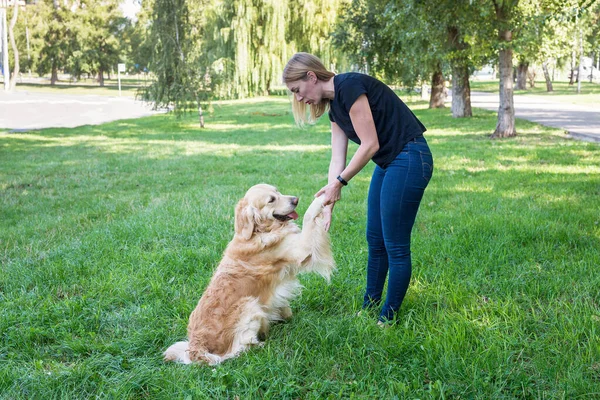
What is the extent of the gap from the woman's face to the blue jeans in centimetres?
73

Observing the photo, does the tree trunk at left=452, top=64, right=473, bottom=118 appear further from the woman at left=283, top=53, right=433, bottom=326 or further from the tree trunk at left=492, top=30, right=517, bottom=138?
the woman at left=283, top=53, right=433, bottom=326

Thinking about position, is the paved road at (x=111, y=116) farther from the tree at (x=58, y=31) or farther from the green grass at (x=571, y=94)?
the tree at (x=58, y=31)

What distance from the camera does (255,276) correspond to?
3.85 m

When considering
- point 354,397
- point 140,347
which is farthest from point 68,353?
point 354,397

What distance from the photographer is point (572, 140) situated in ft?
45.2

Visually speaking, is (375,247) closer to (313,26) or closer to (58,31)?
(313,26)

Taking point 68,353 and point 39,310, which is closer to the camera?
point 68,353

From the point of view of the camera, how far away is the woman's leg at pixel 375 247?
3.91 meters

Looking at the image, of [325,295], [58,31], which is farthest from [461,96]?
[58,31]

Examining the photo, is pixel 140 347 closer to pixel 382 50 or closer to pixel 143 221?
pixel 143 221

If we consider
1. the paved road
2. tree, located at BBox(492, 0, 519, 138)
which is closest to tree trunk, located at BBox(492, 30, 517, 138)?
tree, located at BBox(492, 0, 519, 138)

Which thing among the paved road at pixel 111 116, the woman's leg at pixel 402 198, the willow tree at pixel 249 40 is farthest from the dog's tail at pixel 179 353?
the willow tree at pixel 249 40

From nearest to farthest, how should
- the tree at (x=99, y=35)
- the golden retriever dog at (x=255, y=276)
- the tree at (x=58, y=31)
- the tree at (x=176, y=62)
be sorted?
the golden retriever dog at (x=255, y=276) → the tree at (x=176, y=62) → the tree at (x=58, y=31) → the tree at (x=99, y=35)

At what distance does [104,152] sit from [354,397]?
13536 millimetres
